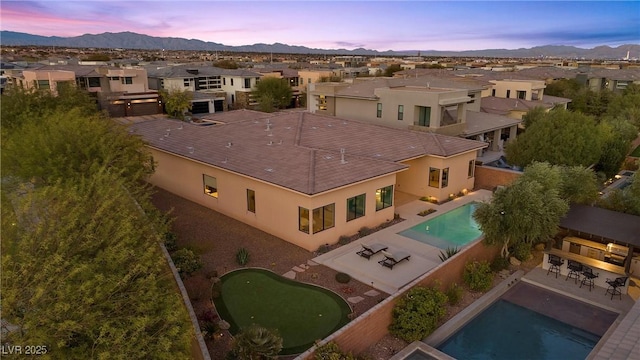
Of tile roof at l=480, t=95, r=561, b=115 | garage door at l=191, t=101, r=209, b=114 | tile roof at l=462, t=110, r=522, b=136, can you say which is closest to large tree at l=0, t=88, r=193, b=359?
tile roof at l=462, t=110, r=522, b=136

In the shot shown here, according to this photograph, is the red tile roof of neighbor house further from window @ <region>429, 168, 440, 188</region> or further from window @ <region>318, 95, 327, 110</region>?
window @ <region>318, 95, 327, 110</region>

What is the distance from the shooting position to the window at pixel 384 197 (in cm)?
2415

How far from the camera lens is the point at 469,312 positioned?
1606cm

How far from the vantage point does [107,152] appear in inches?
800

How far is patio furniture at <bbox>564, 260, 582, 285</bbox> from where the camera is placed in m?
18.5

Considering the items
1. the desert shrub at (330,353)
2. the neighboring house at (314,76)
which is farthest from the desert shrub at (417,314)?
the neighboring house at (314,76)

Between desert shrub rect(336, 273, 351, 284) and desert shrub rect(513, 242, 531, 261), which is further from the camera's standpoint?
desert shrub rect(513, 242, 531, 261)

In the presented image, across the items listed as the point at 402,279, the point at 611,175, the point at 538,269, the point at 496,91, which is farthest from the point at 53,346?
the point at 496,91

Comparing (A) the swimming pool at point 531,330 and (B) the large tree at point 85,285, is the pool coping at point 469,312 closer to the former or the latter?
(A) the swimming pool at point 531,330

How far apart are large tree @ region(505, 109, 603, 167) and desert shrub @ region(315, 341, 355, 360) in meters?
23.3

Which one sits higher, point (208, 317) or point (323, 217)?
point (323, 217)

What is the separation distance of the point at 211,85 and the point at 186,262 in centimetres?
6117

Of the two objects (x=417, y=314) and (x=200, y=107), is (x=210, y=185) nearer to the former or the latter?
(x=417, y=314)

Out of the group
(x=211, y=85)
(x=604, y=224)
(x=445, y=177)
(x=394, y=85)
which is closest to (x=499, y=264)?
(x=604, y=224)
